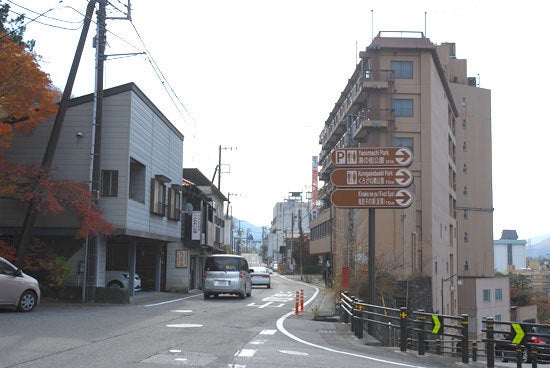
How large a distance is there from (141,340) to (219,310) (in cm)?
897

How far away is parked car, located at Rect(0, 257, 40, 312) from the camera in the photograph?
16.0 meters

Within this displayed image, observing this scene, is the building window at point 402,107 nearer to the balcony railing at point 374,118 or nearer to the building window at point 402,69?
the balcony railing at point 374,118

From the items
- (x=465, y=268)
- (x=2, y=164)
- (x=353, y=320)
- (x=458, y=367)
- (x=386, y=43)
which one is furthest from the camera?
(x=465, y=268)

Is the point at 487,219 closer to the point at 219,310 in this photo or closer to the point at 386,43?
the point at 386,43

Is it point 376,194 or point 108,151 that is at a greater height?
A: point 108,151

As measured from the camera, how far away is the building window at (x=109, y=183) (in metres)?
23.9

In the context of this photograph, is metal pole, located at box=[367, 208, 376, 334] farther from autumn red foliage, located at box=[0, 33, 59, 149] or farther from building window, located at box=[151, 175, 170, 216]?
building window, located at box=[151, 175, 170, 216]

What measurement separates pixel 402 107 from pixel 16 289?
34.2m

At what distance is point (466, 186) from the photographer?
62281 millimetres

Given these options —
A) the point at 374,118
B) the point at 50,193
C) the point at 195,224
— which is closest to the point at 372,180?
the point at 50,193

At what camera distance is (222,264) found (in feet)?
88.4

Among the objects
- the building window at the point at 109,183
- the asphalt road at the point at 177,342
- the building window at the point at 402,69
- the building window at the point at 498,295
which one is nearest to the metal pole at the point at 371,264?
the asphalt road at the point at 177,342

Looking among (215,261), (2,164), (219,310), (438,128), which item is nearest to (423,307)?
(438,128)

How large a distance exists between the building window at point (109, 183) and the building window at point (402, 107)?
2624 centimetres
